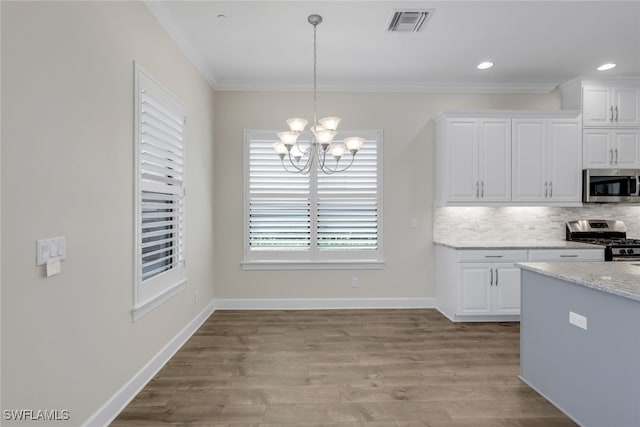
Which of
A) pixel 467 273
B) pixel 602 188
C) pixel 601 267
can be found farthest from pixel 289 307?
pixel 602 188

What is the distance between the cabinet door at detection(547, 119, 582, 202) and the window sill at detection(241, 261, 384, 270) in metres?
2.41

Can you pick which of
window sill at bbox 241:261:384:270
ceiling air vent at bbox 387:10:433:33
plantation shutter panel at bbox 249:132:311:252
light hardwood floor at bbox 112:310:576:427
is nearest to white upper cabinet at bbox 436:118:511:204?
window sill at bbox 241:261:384:270

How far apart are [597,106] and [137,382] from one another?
5833 millimetres

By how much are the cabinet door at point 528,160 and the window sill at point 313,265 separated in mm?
2004

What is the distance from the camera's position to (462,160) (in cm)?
420

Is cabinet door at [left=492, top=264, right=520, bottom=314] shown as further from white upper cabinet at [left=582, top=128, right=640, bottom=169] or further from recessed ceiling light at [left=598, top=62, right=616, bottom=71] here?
recessed ceiling light at [left=598, top=62, right=616, bottom=71]

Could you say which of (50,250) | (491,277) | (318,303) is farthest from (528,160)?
(50,250)

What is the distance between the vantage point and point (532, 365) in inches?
99.0

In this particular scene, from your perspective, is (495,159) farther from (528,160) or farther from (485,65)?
(485,65)

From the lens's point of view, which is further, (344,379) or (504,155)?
(504,155)

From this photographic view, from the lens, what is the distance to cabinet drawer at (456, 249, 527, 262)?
3.96 m

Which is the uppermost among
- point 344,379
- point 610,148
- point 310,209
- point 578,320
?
point 610,148

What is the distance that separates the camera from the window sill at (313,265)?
450 cm

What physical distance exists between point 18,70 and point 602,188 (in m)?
5.62
